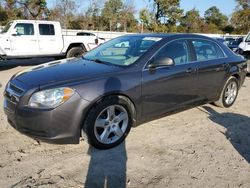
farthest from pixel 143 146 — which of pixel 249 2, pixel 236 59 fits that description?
pixel 249 2

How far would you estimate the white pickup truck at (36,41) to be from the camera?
11.9m

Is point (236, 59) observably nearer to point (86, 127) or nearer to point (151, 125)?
point (151, 125)

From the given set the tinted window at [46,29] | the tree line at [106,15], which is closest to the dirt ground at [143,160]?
the tinted window at [46,29]

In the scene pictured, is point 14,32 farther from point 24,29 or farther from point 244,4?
point 244,4

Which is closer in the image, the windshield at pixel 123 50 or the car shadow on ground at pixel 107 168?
the car shadow on ground at pixel 107 168

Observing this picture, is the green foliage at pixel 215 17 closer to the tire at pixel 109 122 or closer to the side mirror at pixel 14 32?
the side mirror at pixel 14 32

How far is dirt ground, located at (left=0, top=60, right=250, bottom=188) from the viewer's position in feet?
11.4

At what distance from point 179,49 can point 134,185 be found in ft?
8.69

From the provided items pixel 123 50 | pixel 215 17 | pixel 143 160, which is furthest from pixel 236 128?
pixel 215 17

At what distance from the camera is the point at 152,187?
3.35 metres

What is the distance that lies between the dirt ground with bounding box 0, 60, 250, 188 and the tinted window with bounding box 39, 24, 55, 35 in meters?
8.12

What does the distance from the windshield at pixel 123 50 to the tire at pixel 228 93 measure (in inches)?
82.7

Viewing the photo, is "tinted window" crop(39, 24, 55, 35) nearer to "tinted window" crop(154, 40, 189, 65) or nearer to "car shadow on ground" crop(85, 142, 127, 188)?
"tinted window" crop(154, 40, 189, 65)

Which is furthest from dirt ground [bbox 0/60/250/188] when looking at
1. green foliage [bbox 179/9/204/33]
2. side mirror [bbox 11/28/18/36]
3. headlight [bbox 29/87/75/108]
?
green foliage [bbox 179/9/204/33]
